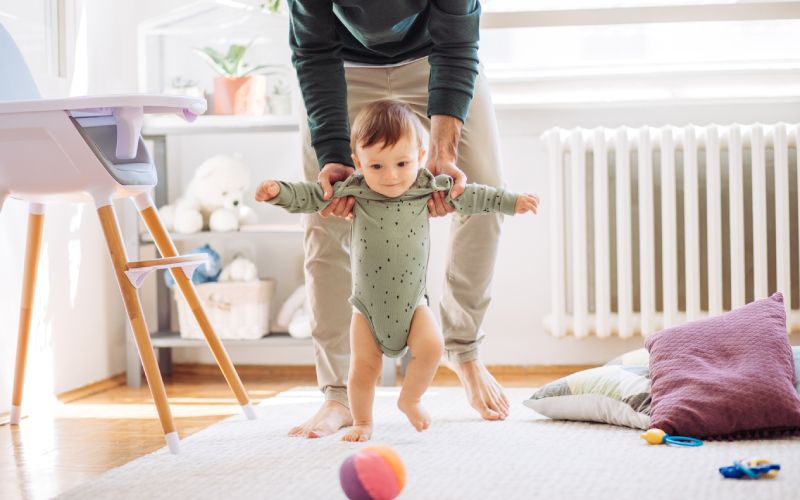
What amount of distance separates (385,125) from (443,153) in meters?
0.15

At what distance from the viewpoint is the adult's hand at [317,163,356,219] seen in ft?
4.92

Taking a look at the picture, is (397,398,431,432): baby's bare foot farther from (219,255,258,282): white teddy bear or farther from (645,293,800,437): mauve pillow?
(219,255,258,282): white teddy bear

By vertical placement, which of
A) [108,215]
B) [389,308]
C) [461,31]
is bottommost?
[389,308]

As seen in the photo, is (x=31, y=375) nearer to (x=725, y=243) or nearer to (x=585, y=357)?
(x=585, y=357)

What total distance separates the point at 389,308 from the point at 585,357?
1.25m

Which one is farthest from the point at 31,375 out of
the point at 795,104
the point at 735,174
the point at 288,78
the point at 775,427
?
the point at 795,104

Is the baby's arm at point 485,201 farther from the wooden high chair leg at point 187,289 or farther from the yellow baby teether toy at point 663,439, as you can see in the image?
the wooden high chair leg at point 187,289

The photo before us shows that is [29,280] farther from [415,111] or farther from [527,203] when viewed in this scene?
[527,203]

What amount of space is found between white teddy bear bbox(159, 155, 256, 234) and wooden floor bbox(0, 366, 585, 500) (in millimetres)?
413

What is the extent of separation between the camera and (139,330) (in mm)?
1529

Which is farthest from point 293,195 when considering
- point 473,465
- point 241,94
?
point 241,94

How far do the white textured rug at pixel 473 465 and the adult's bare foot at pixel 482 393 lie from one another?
0.10 ft

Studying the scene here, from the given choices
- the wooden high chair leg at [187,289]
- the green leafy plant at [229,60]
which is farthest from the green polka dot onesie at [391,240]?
the green leafy plant at [229,60]

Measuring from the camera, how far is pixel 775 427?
150 centimetres
